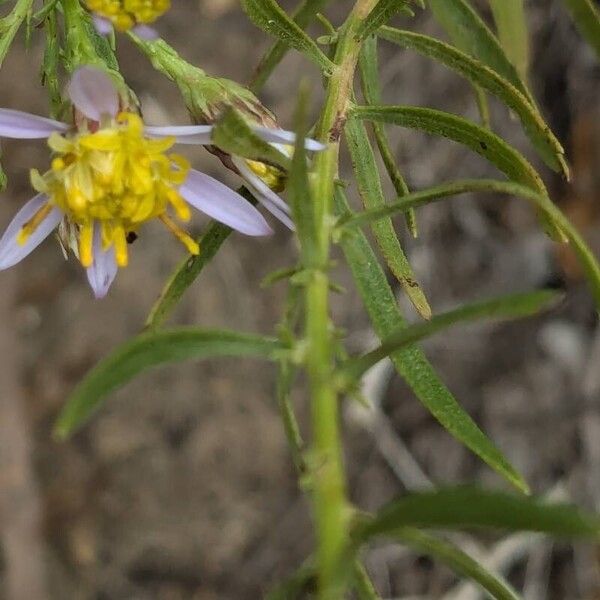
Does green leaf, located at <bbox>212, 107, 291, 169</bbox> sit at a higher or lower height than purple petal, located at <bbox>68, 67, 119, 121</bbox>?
lower

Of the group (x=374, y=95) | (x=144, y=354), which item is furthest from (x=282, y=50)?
(x=144, y=354)

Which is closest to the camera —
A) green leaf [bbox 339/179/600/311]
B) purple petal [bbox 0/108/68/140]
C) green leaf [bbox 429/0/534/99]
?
green leaf [bbox 339/179/600/311]

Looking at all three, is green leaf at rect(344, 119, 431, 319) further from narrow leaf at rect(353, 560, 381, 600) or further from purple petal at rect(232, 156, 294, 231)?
narrow leaf at rect(353, 560, 381, 600)

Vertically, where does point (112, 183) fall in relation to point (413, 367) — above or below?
above

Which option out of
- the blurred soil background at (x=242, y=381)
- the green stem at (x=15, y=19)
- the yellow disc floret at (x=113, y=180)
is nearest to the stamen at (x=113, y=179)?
the yellow disc floret at (x=113, y=180)

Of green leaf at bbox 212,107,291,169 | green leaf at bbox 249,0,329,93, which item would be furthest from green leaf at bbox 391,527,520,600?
green leaf at bbox 249,0,329,93

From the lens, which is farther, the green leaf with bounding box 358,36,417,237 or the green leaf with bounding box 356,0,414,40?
the green leaf with bounding box 358,36,417,237

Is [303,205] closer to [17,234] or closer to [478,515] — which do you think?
[478,515]

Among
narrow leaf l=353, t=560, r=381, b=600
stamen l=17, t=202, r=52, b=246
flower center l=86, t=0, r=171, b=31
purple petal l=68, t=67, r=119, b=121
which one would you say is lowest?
narrow leaf l=353, t=560, r=381, b=600
